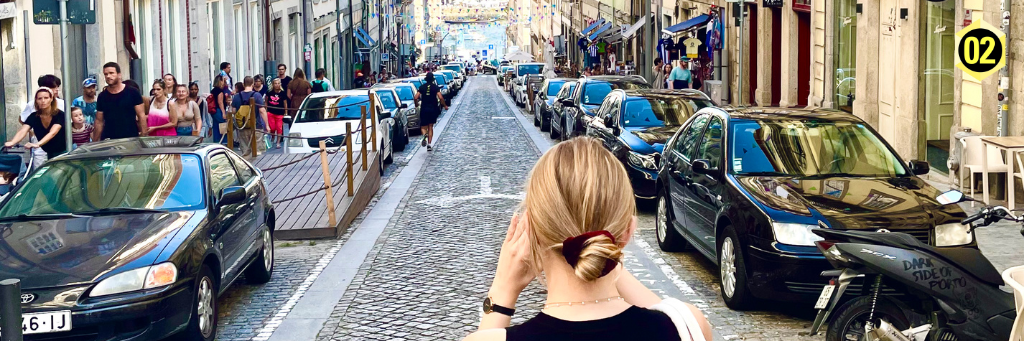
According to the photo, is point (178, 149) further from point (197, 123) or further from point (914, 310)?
point (197, 123)

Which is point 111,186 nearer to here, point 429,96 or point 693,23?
point 429,96

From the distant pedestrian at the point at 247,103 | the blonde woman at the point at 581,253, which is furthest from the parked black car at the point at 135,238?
the distant pedestrian at the point at 247,103

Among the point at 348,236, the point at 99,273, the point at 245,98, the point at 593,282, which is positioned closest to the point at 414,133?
the point at 245,98

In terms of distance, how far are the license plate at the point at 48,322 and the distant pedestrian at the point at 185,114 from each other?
31.1 feet

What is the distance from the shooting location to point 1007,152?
13750mm

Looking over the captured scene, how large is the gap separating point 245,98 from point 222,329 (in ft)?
43.4

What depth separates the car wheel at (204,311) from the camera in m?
7.89

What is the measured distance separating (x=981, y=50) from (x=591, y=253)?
1123 centimetres

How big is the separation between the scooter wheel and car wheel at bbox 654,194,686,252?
14.6 feet

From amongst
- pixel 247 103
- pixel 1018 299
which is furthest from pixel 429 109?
pixel 1018 299

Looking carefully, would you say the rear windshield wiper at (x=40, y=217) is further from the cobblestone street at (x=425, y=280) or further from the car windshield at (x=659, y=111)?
the car windshield at (x=659, y=111)

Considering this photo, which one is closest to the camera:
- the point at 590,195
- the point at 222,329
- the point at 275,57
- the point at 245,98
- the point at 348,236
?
the point at 590,195

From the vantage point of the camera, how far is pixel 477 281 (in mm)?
10297

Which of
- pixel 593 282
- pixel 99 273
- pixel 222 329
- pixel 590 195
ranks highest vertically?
pixel 590 195
